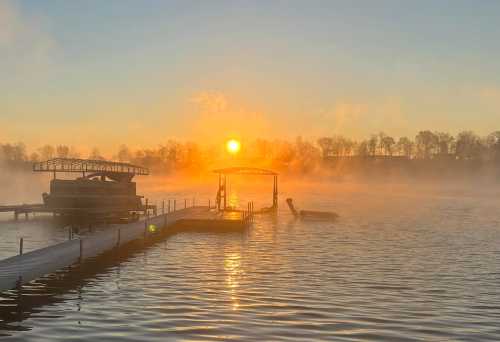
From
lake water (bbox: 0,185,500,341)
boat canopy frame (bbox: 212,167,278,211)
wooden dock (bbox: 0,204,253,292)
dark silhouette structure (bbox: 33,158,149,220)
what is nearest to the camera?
lake water (bbox: 0,185,500,341)

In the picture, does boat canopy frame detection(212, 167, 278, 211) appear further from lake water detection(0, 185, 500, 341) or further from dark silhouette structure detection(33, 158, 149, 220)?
lake water detection(0, 185, 500, 341)

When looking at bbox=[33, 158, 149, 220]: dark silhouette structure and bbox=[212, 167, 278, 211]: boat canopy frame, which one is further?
bbox=[212, 167, 278, 211]: boat canopy frame

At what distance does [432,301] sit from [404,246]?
849 inches

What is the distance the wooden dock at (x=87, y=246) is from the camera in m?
24.8

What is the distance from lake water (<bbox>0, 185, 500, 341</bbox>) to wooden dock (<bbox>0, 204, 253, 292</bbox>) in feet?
2.45

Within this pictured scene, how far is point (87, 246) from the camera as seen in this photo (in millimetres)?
33594

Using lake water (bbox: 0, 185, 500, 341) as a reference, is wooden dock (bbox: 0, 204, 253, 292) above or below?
above

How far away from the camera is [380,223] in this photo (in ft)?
230

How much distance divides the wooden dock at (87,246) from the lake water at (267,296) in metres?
0.75

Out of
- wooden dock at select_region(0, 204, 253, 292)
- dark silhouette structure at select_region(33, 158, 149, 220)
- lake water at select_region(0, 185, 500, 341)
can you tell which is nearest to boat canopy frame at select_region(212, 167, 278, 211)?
dark silhouette structure at select_region(33, 158, 149, 220)

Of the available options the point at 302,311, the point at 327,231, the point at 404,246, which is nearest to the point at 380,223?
the point at 327,231

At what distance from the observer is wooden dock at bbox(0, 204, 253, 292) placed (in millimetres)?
24781

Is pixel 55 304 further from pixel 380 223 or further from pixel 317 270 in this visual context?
pixel 380 223

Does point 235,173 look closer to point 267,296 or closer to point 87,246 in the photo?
point 87,246
